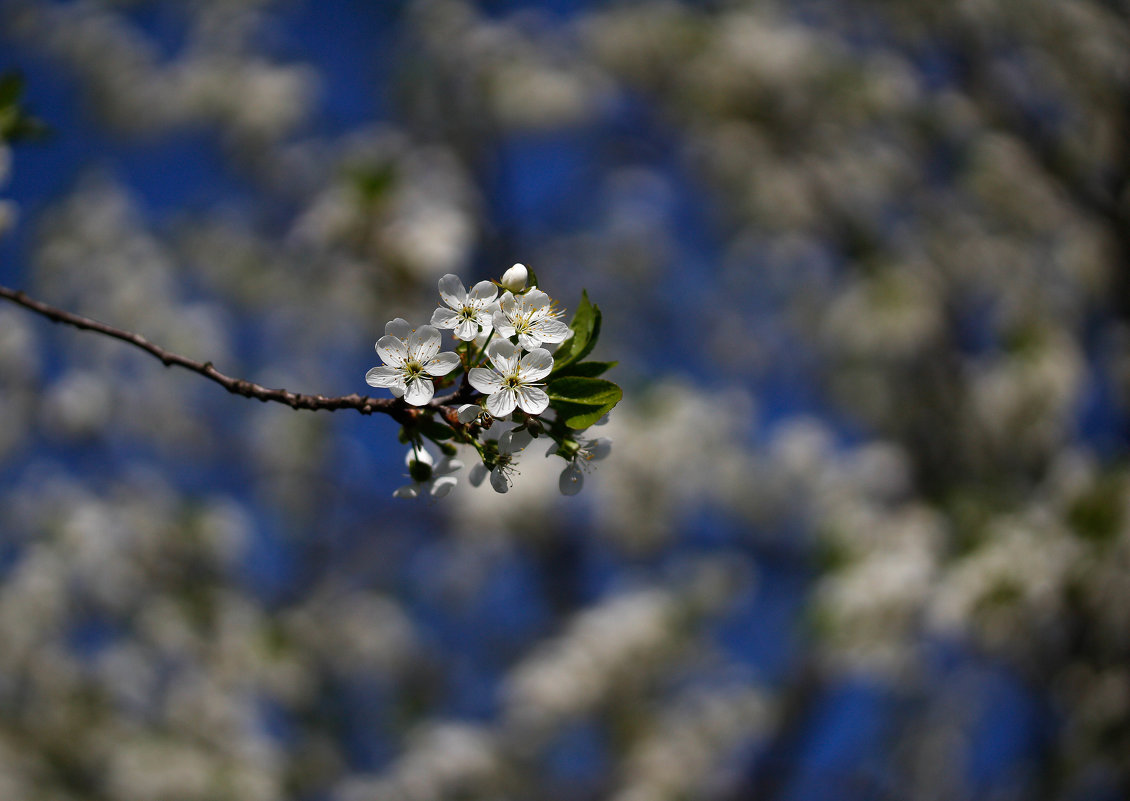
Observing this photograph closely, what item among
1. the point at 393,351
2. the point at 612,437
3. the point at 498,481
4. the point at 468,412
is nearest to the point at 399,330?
the point at 393,351

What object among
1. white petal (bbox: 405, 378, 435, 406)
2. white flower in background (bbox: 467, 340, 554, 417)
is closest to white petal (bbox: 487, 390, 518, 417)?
white flower in background (bbox: 467, 340, 554, 417)

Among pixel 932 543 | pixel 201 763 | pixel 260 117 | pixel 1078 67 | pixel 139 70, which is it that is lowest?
pixel 201 763

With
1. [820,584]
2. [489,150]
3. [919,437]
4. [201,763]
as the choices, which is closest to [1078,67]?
[919,437]

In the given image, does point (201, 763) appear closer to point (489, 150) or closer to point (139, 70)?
point (489, 150)

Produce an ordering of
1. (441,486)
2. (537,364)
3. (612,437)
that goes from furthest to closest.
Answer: (612,437)
(441,486)
(537,364)

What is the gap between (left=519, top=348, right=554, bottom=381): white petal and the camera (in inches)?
41.7

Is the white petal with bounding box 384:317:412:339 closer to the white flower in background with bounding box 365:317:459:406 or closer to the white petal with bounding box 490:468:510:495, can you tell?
the white flower in background with bounding box 365:317:459:406

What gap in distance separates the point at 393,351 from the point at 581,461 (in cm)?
34

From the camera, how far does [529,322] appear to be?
1.13 meters

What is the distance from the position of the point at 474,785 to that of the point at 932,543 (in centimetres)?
303

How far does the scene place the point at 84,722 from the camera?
4.77m

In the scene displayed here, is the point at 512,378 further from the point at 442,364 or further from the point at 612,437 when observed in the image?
the point at 612,437

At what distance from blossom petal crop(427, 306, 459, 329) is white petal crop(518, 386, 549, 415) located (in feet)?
0.45

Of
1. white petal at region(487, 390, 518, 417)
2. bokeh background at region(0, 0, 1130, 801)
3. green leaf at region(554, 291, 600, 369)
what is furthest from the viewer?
bokeh background at region(0, 0, 1130, 801)
